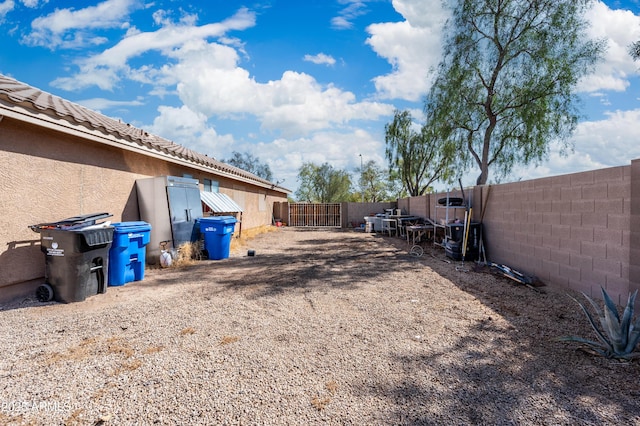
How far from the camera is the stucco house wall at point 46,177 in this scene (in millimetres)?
4828

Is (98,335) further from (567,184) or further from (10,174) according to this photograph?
(567,184)

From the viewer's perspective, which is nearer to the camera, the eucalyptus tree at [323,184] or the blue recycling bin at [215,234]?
the blue recycling bin at [215,234]

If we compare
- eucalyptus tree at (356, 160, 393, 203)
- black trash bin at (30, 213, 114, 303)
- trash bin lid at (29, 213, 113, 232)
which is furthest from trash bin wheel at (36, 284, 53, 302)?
eucalyptus tree at (356, 160, 393, 203)

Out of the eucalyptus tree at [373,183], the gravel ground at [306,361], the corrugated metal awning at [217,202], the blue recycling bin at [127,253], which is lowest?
the gravel ground at [306,361]

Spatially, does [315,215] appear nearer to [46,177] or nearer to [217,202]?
[217,202]

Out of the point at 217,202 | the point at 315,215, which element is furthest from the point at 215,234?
the point at 315,215

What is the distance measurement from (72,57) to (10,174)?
6.58 m

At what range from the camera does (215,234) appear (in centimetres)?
883

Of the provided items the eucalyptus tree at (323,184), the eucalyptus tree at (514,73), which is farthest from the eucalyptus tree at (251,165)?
the eucalyptus tree at (514,73)

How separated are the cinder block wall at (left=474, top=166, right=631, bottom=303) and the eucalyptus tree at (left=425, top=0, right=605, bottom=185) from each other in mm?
7439

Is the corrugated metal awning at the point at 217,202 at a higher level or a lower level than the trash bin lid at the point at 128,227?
higher

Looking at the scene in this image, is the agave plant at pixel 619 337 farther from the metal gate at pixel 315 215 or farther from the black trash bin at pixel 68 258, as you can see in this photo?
the metal gate at pixel 315 215

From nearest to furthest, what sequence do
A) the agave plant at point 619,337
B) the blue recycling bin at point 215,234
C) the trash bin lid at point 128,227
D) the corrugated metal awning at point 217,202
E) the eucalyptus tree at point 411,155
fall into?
the agave plant at point 619,337, the trash bin lid at point 128,227, the blue recycling bin at point 215,234, the corrugated metal awning at point 217,202, the eucalyptus tree at point 411,155

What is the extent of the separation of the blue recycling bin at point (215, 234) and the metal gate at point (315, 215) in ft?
53.8
